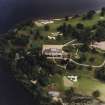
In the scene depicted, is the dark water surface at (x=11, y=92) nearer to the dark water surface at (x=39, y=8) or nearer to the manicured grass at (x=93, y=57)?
the manicured grass at (x=93, y=57)

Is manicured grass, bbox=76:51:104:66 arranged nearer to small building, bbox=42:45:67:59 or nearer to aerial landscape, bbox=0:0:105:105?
aerial landscape, bbox=0:0:105:105

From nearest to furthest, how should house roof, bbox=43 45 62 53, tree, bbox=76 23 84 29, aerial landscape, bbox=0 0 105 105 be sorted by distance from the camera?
1. aerial landscape, bbox=0 0 105 105
2. house roof, bbox=43 45 62 53
3. tree, bbox=76 23 84 29

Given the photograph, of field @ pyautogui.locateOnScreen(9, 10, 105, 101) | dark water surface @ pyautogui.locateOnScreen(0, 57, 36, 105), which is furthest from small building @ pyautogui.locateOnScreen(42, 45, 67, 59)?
dark water surface @ pyautogui.locateOnScreen(0, 57, 36, 105)

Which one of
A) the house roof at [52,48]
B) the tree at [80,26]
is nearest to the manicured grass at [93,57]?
the house roof at [52,48]

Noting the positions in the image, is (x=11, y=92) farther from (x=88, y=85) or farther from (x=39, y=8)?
(x=39, y=8)

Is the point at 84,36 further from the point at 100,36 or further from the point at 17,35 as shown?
the point at 17,35

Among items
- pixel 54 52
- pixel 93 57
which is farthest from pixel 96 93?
pixel 54 52
